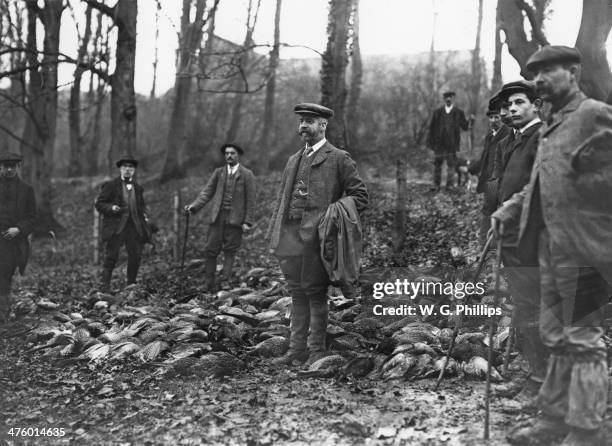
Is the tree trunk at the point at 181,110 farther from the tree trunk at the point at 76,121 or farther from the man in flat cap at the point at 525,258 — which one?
the man in flat cap at the point at 525,258

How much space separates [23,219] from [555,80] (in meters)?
6.41

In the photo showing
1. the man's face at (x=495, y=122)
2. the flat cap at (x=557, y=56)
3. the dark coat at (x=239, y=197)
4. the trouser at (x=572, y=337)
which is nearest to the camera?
the trouser at (x=572, y=337)

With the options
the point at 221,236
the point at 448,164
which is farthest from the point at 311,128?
the point at 448,164

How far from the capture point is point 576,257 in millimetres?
3562

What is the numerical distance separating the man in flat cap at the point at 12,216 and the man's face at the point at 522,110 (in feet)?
19.0

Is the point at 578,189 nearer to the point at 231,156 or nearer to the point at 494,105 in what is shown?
the point at 494,105

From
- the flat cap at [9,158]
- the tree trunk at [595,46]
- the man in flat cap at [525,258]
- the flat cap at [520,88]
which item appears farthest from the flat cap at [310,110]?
the tree trunk at [595,46]

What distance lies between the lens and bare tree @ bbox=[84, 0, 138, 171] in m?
12.4

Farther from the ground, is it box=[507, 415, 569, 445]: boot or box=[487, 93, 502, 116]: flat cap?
box=[487, 93, 502, 116]: flat cap

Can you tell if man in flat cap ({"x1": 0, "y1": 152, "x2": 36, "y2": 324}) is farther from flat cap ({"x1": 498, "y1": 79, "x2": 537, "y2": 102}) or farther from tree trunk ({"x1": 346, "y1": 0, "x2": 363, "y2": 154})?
tree trunk ({"x1": 346, "y1": 0, "x2": 363, "y2": 154})

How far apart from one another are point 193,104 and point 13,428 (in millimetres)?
22881

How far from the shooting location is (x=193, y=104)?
2638 centimetres

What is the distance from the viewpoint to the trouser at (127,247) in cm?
959

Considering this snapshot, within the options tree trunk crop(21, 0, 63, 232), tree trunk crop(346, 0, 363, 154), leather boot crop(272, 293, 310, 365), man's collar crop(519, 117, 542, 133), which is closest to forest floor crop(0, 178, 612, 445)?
leather boot crop(272, 293, 310, 365)
